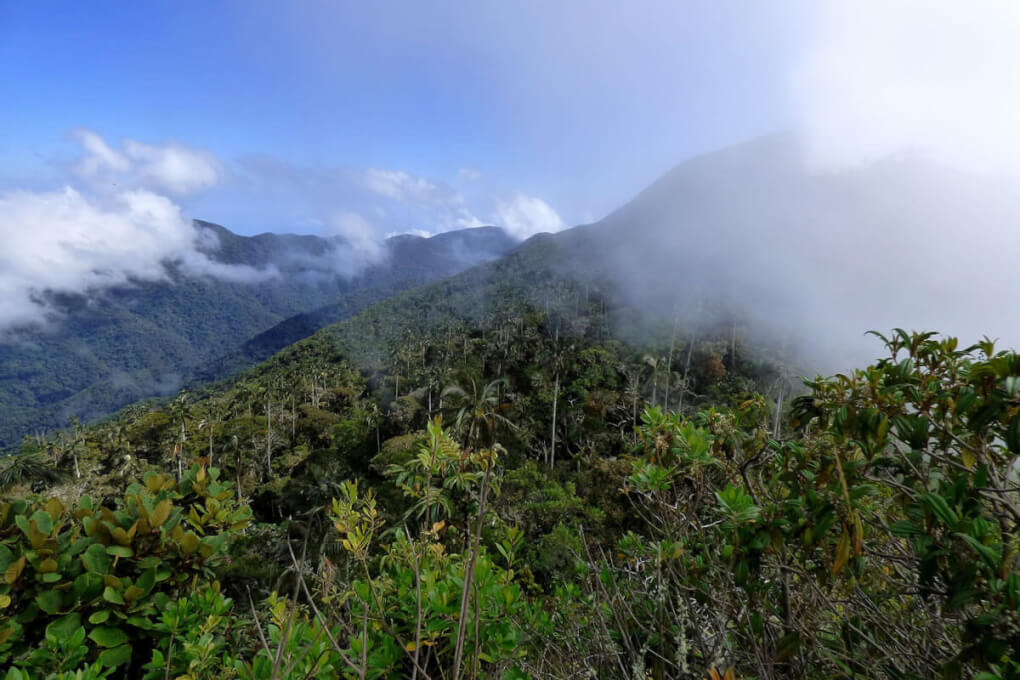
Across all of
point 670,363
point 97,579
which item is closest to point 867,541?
point 97,579

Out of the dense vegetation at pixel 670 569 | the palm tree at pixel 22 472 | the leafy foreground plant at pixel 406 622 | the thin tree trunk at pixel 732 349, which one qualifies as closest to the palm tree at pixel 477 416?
the leafy foreground plant at pixel 406 622

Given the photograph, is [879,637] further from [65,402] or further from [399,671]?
[65,402]

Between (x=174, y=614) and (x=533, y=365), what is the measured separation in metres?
45.5

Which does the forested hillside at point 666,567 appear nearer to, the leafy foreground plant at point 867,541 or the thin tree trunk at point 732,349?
the leafy foreground plant at point 867,541

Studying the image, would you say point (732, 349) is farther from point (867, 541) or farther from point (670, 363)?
point (867, 541)

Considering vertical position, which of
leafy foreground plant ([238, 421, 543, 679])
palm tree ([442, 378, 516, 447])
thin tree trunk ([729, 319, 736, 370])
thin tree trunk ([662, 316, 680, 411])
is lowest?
thin tree trunk ([729, 319, 736, 370])

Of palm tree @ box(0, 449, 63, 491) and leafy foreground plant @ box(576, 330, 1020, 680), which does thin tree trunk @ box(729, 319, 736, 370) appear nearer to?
leafy foreground plant @ box(576, 330, 1020, 680)

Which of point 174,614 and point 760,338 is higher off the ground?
point 174,614

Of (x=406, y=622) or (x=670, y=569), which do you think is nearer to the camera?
(x=670, y=569)

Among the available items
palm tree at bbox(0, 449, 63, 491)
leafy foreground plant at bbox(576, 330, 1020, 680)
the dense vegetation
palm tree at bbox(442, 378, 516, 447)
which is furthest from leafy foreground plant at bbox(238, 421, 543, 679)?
palm tree at bbox(0, 449, 63, 491)

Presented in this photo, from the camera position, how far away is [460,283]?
369ft

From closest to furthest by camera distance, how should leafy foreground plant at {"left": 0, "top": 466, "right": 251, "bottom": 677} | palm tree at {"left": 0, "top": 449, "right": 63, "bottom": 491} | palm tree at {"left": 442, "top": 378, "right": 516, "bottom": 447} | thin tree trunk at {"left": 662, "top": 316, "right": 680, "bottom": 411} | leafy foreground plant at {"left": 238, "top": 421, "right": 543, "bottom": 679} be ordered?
leafy foreground plant at {"left": 238, "top": 421, "right": 543, "bottom": 679}, leafy foreground plant at {"left": 0, "top": 466, "right": 251, "bottom": 677}, palm tree at {"left": 442, "top": 378, "right": 516, "bottom": 447}, palm tree at {"left": 0, "top": 449, "right": 63, "bottom": 491}, thin tree trunk at {"left": 662, "top": 316, "right": 680, "bottom": 411}

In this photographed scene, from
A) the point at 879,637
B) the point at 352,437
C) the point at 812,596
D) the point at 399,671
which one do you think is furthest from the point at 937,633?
the point at 352,437

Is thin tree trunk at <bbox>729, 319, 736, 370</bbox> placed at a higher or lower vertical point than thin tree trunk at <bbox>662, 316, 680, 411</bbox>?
lower
